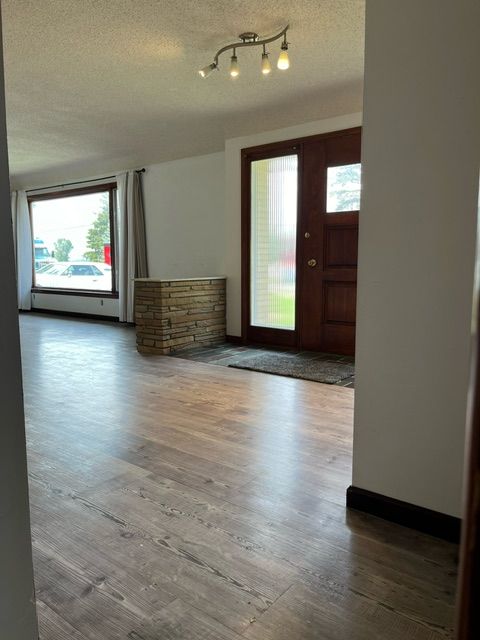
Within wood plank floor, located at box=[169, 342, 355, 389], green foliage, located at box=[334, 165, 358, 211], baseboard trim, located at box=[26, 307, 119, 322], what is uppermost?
green foliage, located at box=[334, 165, 358, 211]

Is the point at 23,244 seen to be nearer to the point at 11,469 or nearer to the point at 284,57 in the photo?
the point at 284,57

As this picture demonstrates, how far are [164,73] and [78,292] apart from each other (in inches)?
200

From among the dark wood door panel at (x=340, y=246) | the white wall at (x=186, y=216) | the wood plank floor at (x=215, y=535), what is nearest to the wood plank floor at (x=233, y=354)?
the dark wood door panel at (x=340, y=246)

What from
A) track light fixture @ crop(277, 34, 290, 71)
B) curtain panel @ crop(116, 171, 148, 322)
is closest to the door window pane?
curtain panel @ crop(116, 171, 148, 322)

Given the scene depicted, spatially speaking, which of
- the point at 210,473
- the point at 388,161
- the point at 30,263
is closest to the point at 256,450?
the point at 210,473

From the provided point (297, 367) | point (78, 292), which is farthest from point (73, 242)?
point (297, 367)

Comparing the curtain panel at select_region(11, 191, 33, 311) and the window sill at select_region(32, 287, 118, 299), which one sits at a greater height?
the curtain panel at select_region(11, 191, 33, 311)

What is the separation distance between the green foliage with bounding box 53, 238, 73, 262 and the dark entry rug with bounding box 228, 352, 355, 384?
5270 mm

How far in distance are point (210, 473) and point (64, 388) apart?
1.91 meters

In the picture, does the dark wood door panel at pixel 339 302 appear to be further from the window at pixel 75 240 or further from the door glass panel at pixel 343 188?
the window at pixel 75 240

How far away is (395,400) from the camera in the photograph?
171cm

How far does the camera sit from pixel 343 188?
180 inches

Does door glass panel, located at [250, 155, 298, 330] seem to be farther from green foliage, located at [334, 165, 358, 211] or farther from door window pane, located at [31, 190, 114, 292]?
door window pane, located at [31, 190, 114, 292]

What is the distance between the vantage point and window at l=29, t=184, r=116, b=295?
766 cm
